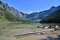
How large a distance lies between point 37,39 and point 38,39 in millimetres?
190

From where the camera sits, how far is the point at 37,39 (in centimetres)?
2862

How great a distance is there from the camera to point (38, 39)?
2864 centimetres
